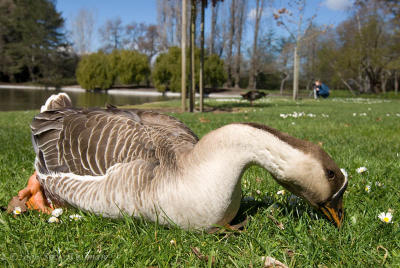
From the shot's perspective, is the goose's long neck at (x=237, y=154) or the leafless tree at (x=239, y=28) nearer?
the goose's long neck at (x=237, y=154)

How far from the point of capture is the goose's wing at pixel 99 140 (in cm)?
229

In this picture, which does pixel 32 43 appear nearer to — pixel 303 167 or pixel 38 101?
pixel 38 101

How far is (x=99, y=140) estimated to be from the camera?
243 cm

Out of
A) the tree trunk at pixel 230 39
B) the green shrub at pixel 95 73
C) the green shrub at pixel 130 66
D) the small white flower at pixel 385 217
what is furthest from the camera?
the tree trunk at pixel 230 39

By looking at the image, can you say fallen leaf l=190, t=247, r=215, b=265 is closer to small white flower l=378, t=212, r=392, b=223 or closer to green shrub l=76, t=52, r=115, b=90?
small white flower l=378, t=212, r=392, b=223

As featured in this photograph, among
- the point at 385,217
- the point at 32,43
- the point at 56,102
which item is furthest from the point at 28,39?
the point at 385,217

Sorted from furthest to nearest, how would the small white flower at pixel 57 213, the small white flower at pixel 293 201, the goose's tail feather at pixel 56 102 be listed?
the goose's tail feather at pixel 56 102, the small white flower at pixel 293 201, the small white flower at pixel 57 213

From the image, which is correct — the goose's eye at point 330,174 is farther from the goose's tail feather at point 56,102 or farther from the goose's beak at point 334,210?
the goose's tail feather at point 56,102

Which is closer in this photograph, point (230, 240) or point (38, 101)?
point (230, 240)

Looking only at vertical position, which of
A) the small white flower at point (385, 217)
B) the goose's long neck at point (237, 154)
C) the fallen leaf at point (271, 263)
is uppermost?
the goose's long neck at point (237, 154)

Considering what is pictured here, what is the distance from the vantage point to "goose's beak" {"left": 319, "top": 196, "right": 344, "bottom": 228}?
1930mm

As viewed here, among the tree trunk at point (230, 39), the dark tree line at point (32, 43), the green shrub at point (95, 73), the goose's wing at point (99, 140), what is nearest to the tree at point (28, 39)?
the dark tree line at point (32, 43)

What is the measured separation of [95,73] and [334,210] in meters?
39.4

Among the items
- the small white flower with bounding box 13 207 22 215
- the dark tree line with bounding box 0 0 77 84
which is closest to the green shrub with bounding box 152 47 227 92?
the dark tree line with bounding box 0 0 77 84
